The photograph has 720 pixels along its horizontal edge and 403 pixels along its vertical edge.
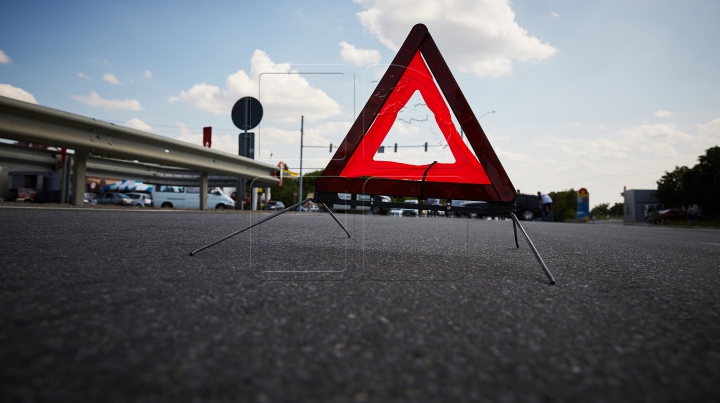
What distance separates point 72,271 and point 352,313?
1.51m

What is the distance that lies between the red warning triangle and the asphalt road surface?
70 centimetres

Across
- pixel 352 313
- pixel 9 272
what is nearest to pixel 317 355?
pixel 352 313

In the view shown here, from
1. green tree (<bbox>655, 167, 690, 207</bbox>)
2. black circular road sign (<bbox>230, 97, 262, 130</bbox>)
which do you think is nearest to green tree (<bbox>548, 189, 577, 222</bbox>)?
green tree (<bbox>655, 167, 690, 207</bbox>)

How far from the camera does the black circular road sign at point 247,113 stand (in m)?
3.23

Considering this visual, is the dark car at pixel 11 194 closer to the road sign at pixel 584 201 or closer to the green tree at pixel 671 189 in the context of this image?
the road sign at pixel 584 201

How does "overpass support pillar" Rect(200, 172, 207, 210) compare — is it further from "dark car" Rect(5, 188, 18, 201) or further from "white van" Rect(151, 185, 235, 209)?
"dark car" Rect(5, 188, 18, 201)

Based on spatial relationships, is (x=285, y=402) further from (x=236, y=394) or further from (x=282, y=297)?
(x=282, y=297)

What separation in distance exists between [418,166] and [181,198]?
27.6m

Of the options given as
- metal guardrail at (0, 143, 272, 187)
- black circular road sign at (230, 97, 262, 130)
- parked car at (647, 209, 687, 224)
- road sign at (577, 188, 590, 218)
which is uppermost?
metal guardrail at (0, 143, 272, 187)

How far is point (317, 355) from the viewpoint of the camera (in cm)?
112

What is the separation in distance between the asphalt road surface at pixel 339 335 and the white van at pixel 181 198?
26.6 metres

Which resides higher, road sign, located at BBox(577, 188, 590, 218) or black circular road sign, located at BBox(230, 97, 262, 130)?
road sign, located at BBox(577, 188, 590, 218)

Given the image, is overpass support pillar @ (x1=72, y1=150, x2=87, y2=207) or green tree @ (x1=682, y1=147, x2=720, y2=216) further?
green tree @ (x1=682, y1=147, x2=720, y2=216)

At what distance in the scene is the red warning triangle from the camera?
2861 millimetres
